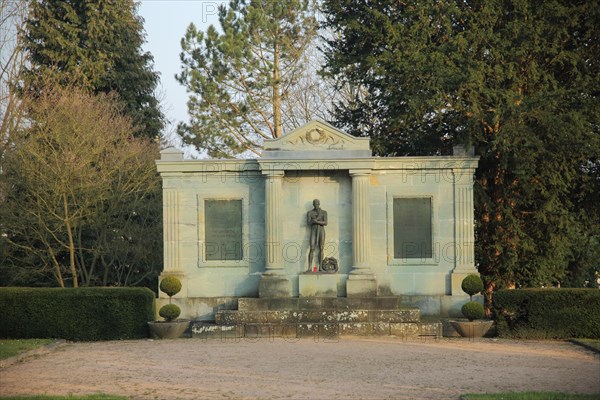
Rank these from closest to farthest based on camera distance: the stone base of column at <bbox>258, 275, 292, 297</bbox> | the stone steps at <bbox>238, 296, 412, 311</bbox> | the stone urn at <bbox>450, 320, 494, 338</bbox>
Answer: the stone urn at <bbox>450, 320, 494, 338</bbox>
the stone steps at <bbox>238, 296, 412, 311</bbox>
the stone base of column at <bbox>258, 275, 292, 297</bbox>

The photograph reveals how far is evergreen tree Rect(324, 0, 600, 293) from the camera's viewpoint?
25688 millimetres

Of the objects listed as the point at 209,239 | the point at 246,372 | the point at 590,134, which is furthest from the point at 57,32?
the point at 246,372

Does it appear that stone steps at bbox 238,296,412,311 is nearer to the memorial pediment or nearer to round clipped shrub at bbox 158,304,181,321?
round clipped shrub at bbox 158,304,181,321

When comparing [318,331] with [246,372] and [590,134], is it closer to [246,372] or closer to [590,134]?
[246,372]

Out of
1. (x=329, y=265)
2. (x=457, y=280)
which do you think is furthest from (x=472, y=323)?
(x=329, y=265)

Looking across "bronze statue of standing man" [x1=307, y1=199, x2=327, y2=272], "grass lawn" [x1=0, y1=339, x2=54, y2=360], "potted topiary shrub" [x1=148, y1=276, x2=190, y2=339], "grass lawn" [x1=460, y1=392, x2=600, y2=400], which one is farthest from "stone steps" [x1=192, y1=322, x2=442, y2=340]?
"grass lawn" [x1=460, y1=392, x2=600, y2=400]

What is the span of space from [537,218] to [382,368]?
12.2 metres

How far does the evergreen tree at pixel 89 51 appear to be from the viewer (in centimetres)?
3856

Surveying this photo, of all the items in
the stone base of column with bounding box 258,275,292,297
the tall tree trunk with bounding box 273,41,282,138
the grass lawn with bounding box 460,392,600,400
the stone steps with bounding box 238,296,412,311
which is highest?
the tall tree trunk with bounding box 273,41,282,138

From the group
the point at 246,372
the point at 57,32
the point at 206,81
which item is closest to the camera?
the point at 246,372

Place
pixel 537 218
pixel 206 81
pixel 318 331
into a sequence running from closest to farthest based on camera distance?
pixel 318 331
pixel 537 218
pixel 206 81

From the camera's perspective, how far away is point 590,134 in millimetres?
25109

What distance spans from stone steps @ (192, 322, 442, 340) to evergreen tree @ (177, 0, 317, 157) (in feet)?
73.2

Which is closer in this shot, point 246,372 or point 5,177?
point 246,372
